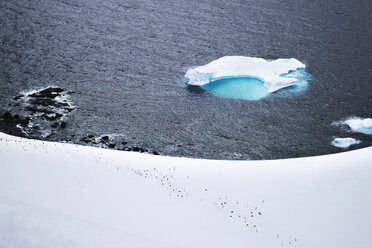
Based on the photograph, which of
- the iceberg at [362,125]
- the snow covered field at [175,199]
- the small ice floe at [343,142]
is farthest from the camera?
the iceberg at [362,125]

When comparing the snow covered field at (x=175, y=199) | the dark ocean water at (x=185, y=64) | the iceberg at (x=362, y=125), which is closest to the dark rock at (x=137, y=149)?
the dark ocean water at (x=185, y=64)

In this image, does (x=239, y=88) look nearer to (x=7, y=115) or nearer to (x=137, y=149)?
(x=137, y=149)

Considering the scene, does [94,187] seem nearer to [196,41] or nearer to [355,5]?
[196,41]

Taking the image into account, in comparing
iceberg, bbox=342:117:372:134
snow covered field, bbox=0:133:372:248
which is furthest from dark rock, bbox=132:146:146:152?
iceberg, bbox=342:117:372:134

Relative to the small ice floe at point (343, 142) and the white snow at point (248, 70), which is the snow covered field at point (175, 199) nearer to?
the small ice floe at point (343, 142)

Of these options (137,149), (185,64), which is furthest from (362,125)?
(137,149)

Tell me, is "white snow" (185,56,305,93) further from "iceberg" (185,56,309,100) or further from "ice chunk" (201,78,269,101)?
"ice chunk" (201,78,269,101)

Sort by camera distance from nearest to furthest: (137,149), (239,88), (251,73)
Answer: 1. (137,149)
2. (239,88)
3. (251,73)
